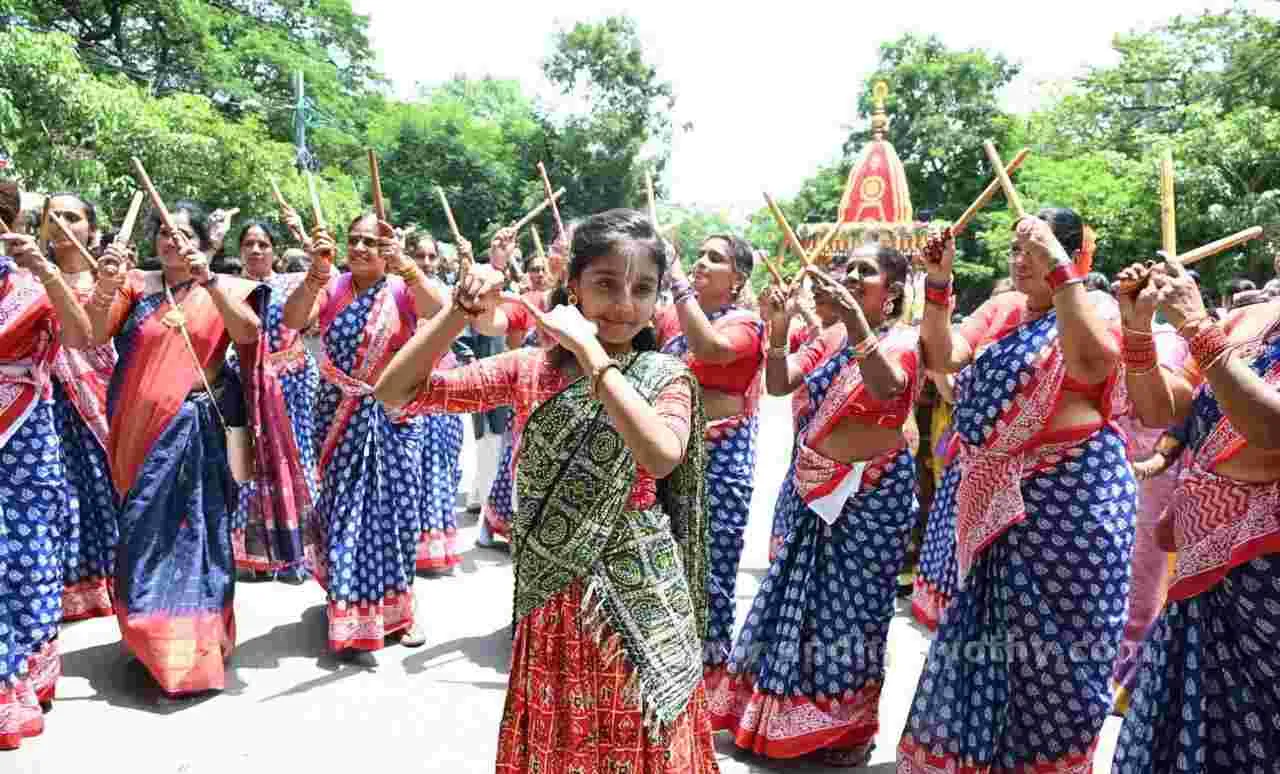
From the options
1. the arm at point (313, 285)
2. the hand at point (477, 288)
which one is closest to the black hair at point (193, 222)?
the arm at point (313, 285)

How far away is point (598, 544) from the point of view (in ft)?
6.93

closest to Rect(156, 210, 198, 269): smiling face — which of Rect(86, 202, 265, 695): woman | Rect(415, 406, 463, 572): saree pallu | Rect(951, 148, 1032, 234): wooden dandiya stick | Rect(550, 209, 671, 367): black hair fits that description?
Rect(86, 202, 265, 695): woman

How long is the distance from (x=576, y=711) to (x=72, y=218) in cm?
320

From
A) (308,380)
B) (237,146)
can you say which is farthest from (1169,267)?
(237,146)

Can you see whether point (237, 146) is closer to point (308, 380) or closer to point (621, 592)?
point (308, 380)

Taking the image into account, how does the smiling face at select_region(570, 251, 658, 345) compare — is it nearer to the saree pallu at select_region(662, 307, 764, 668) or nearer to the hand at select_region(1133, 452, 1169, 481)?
the saree pallu at select_region(662, 307, 764, 668)

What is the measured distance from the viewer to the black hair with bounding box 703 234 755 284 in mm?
4086

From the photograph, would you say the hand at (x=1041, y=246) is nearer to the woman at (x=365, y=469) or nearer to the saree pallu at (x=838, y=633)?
the saree pallu at (x=838, y=633)

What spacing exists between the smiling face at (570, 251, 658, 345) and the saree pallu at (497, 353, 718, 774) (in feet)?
0.26

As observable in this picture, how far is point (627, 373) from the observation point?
212 centimetres

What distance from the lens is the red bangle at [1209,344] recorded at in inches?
84.2

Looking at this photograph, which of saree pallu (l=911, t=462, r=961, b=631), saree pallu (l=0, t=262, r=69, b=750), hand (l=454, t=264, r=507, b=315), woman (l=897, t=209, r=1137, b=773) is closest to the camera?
hand (l=454, t=264, r=507, b=315)

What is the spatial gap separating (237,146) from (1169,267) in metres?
12.2

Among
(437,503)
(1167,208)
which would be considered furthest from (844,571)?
(437,503)
